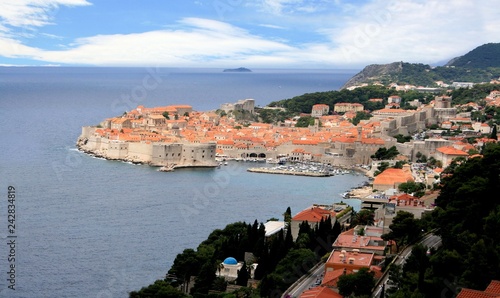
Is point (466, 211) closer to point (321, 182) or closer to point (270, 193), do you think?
point (270, 193)

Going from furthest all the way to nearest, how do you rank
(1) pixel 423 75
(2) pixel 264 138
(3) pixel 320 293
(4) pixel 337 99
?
(1) pixel 423 75 → (4) pixel 337 99 → (2) pixel 264 138 → (3) pixel 320 293

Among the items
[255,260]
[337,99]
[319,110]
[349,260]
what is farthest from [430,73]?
[349,260]

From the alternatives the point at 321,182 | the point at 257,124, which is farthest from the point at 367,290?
the point at 257,124

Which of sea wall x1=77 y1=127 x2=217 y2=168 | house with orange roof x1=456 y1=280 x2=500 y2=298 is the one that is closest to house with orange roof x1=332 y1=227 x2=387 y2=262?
house with orange roof x1=456 y1=280 x2=500 y2=298

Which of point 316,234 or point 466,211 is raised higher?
point 466,211

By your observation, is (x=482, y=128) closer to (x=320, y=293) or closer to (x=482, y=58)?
(x=320, y=293)

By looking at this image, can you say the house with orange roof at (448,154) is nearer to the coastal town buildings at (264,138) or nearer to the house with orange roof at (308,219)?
the coastal town buildings at (264,138)

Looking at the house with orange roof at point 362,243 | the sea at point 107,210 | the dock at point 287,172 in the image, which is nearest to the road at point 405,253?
the house with orange roof at point 362,243
